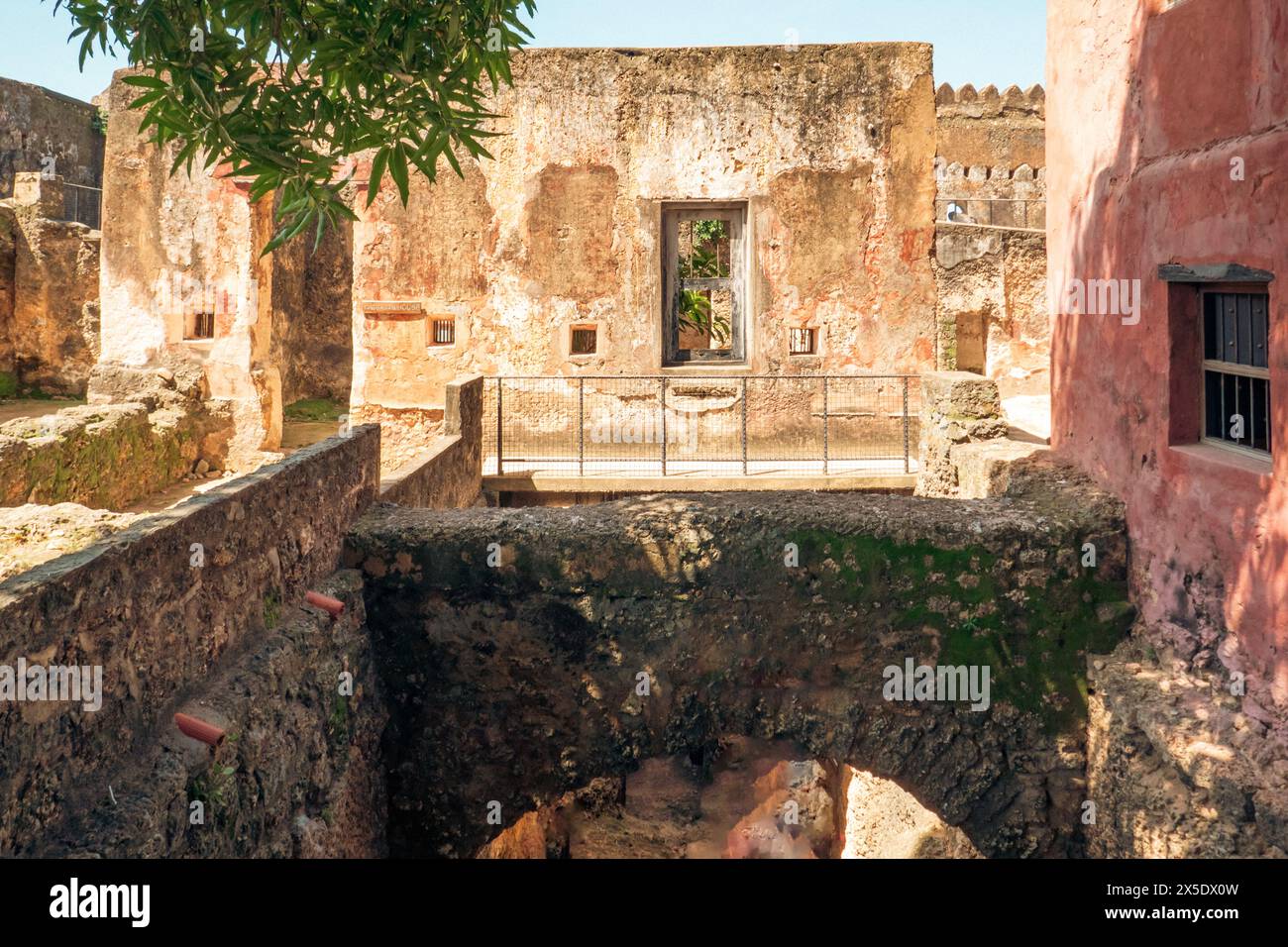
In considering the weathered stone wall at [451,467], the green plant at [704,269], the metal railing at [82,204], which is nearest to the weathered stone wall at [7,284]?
the metal railing at [82,204]

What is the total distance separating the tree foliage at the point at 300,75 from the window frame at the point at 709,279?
824cm

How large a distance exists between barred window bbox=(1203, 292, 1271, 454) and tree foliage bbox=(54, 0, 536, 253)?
142 inches

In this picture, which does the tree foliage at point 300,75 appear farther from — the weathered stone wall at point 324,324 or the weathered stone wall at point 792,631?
the weathered stone wall at point 324,324

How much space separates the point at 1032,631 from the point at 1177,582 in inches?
32.9

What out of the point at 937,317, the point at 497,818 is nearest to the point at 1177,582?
the point at 497,818

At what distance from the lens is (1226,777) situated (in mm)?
4953

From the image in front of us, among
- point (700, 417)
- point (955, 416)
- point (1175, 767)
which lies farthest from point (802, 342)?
point (1175, 767)

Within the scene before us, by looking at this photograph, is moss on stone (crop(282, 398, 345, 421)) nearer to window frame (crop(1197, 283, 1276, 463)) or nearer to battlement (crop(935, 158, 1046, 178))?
battlement (crop(935, 158, 1046, 178))

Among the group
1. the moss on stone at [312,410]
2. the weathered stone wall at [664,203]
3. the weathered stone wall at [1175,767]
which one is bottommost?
the weathered stone wall at [1175,767]

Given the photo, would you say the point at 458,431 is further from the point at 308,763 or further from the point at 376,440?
the point at 308,763

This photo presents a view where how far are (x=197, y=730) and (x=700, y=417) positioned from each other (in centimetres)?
872

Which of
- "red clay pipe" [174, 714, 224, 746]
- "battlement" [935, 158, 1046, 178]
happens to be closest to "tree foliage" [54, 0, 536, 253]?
"red clay pipe" [174, 714, 224, 746]

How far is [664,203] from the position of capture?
12516 millimetres

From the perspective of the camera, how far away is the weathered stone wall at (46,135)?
82.9 feet
